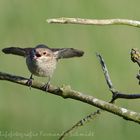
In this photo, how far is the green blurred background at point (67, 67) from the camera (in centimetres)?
412

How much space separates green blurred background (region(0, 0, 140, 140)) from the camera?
4.12 metres

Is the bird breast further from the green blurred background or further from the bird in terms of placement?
the green blurred background

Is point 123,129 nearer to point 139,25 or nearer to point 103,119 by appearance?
point 103,119

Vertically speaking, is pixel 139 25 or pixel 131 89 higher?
pixel 139 25

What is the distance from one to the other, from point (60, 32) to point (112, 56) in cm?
45

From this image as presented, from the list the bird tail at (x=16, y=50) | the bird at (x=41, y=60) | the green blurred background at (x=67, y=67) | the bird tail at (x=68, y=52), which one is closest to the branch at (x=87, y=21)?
the bird tail at (x=68, y=52)

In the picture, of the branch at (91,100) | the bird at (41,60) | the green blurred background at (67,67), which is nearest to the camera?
the branch at (91,100)

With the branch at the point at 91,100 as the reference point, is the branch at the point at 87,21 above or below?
above

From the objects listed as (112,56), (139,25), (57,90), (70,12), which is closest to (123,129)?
(112,56)

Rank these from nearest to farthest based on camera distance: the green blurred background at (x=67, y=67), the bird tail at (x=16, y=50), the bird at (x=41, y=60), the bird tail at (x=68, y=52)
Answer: the bird tail at (x=68, y=52)
the bird tail at (x=16, y=50)
the bird at (x=41, y=60)
the green blurred background at (x=67, y=67)

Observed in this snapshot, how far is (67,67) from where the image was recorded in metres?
4.64

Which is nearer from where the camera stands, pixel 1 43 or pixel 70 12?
pixel 1 43

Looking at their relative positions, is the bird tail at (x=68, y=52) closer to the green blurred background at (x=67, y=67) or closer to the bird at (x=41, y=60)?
the bird at (x=41, y=60)

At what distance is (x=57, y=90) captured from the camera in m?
2.12
